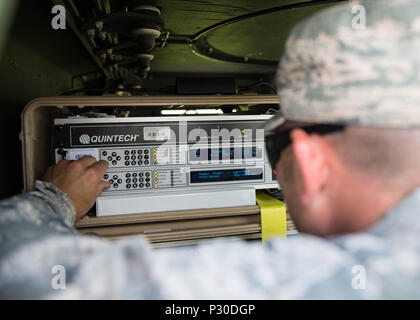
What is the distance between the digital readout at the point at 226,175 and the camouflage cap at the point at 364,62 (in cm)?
55

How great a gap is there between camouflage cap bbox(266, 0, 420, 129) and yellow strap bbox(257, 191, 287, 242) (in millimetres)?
550

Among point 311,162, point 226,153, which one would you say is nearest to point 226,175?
point 226,153

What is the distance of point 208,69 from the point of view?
3.62 m

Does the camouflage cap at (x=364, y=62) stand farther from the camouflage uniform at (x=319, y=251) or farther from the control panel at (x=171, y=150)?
the control panel at (x=171, y=150)

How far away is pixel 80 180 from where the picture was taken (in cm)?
83

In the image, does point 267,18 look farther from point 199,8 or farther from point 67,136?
point 67,136

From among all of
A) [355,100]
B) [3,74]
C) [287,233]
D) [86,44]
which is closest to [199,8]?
[86,44]

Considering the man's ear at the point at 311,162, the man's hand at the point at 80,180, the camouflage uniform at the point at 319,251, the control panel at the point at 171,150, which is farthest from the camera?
the control panel at the point at 171,150

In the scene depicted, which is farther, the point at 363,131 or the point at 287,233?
the point at 287,233

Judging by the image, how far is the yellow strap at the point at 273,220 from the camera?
97 cm

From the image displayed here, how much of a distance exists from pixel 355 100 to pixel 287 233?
70cm

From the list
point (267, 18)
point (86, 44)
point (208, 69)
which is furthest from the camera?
point (208, 69)

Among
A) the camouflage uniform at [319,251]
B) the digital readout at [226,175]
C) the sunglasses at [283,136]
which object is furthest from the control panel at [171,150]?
the camouflage uniform at [319,251]

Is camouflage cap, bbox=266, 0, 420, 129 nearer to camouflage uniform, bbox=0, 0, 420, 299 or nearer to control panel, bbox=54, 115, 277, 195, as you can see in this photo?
camouflage uniform, bbox=0, 0, 420, 299
